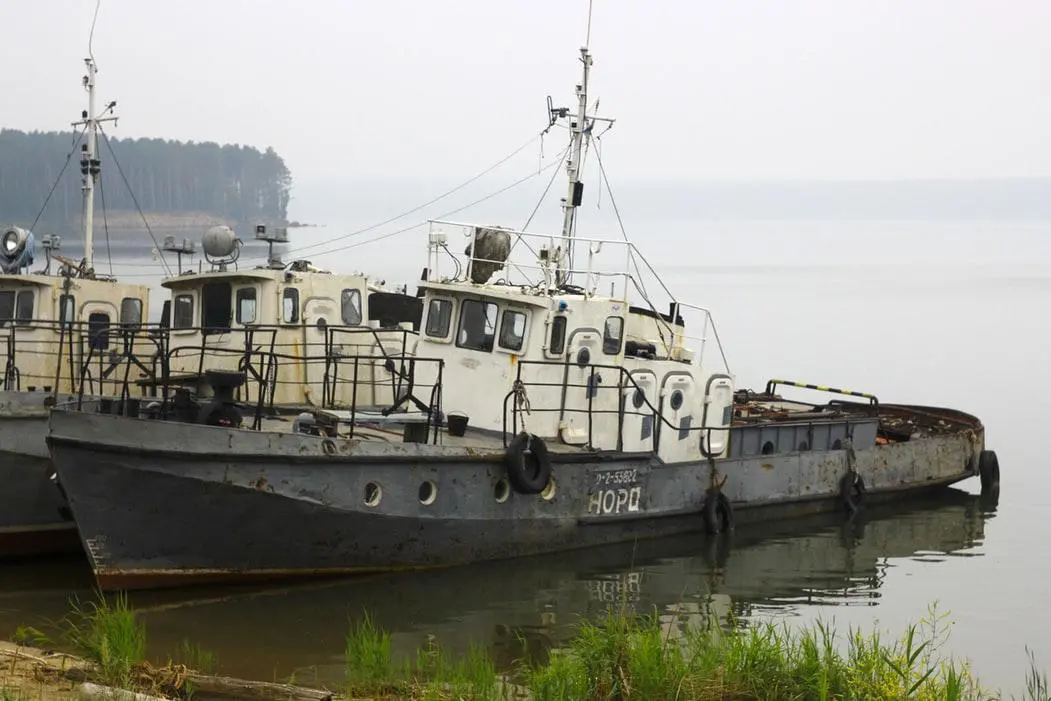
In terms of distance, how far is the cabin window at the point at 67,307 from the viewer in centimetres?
1802

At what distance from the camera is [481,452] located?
14.5 meters

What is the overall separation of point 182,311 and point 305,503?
5.69 meters

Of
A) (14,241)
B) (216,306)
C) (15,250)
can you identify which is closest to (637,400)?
(216,306)

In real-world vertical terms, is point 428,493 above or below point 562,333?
below

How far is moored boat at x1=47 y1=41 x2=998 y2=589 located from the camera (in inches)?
509

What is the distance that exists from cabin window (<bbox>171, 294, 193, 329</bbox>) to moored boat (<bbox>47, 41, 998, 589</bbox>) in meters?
1.96

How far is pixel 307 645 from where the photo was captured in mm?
12172

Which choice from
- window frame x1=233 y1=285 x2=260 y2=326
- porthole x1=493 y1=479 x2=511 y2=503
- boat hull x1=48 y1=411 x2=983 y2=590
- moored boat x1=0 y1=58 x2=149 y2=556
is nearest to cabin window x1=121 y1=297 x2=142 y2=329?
moored boat x1=0 y1=58 x2=149 y2=556

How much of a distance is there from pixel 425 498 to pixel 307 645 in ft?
8.49

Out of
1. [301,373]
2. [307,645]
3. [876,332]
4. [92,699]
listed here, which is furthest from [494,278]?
[876,332]

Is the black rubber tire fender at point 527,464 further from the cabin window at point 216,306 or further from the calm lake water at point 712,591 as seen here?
the cabin window at point 216,306

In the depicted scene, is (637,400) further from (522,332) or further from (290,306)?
(290,306)

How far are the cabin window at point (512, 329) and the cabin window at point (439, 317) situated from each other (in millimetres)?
781

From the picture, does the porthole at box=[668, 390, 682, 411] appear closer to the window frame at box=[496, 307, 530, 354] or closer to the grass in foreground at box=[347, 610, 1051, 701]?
the window frame at box=[496, 307, 530, 354]
